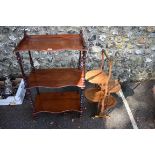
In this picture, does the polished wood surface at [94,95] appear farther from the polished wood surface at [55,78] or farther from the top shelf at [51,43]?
the top shelf at [51,43]

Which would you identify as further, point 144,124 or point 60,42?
point 144,124

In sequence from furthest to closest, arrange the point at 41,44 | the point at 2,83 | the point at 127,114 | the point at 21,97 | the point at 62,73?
the point at 2,83 < the point at 21,97 < the point at 127,114 < the point at 62,73 < the point at 41,44

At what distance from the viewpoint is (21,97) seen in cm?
596

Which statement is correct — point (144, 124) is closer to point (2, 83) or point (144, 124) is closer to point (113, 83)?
point (113, 83)

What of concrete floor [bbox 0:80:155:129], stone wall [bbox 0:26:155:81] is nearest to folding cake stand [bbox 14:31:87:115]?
concrete floor [bbox 0:80:155:129]

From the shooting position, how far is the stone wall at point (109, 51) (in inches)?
238

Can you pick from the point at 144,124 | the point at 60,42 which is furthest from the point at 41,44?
the point at 144,124

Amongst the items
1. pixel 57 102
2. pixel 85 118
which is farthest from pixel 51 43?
pixel 85 118

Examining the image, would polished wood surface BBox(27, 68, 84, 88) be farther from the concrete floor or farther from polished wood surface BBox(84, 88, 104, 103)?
the concrete floor

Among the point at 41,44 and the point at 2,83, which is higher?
the point at 41,44

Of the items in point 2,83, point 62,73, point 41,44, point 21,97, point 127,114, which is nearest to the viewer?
Result: point 41,44

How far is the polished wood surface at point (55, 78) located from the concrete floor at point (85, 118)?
3.39 feet

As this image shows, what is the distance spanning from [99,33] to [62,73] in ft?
5.76

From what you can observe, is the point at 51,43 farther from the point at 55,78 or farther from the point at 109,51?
the point at 109,51
